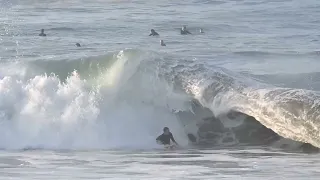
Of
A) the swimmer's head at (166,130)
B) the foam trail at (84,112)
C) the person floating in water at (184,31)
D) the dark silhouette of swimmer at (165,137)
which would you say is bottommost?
the dark silhouette of swimmer at (165,137)

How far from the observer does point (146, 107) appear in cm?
1647

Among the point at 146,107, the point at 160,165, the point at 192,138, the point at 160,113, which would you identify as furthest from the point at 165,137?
the point at 160,165

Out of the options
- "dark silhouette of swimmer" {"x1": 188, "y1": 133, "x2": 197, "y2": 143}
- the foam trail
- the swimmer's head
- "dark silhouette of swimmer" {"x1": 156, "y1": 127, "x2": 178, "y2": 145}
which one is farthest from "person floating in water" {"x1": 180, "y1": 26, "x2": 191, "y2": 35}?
"dark silhouette of swimmer" {"x1": 156, "y1": 127, "x2": 178, "y2": 145}

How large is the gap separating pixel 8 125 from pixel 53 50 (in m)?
10.3

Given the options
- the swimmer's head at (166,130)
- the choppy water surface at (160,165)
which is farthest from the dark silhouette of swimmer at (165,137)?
the choppy water surface at (160,165)

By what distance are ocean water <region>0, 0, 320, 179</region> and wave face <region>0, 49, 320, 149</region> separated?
21mm

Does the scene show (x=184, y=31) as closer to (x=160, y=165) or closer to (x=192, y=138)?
(x=192, y=138)

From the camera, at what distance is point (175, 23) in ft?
115

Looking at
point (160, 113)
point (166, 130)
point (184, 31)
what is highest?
point (184, 31)

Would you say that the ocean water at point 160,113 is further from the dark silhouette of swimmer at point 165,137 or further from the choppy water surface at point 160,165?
the dark silhouette of swimmer at point 165,137

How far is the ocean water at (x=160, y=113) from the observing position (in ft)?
37.0

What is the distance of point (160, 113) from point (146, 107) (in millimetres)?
356

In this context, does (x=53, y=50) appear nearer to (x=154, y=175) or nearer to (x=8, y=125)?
(x=8, y=125)

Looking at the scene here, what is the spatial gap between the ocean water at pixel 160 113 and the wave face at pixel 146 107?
2 cm
